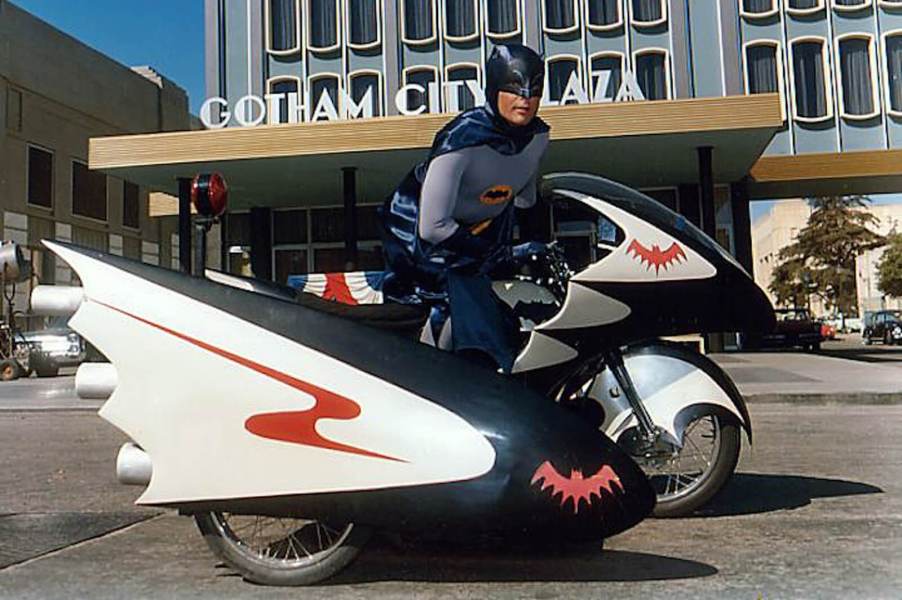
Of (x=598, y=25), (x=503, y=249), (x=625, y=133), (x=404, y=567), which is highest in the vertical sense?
(x=598, y=25)

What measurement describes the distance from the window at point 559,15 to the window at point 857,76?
24.0ft

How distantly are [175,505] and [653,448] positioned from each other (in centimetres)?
205

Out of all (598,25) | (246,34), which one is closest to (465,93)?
(598,25)

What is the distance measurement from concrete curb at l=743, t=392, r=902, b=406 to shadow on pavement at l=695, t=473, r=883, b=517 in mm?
5736

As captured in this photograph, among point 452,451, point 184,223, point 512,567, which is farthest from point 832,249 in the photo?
point 452,451

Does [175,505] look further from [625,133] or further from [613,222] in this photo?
[625,133]

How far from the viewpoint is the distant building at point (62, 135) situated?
117ft

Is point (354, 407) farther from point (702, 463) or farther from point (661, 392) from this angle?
point (702, 463)

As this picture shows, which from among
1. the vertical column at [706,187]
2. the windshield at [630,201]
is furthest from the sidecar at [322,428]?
the vertical column at [706,187]

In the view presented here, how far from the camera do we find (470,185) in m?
3.56

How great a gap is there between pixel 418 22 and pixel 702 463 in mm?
23648

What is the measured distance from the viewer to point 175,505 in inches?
124

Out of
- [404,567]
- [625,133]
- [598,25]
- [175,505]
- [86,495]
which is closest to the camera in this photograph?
[175,505]

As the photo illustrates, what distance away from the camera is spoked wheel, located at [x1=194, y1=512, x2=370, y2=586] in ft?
10.4
